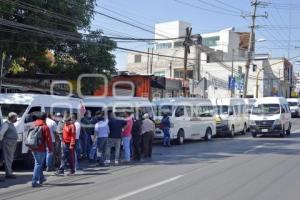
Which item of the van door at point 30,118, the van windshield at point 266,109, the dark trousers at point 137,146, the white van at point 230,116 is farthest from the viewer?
the white van at point 230,116

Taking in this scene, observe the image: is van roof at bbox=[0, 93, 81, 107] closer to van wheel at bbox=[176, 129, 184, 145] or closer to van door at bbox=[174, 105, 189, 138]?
van door at bbox=[174, 105, 189, 138]

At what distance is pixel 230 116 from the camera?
31.1 m

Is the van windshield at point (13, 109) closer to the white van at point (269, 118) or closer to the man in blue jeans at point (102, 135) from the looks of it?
the man in blue jeans at point (102, 135)

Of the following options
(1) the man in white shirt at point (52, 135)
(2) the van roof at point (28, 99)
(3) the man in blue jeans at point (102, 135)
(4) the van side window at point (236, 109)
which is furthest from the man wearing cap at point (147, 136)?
(4) the van side window at point (236, 109)

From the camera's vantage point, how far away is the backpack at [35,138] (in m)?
11.7

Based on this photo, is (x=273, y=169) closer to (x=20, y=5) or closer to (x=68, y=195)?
(x=68, y=195)

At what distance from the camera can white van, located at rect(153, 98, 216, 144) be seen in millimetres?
24312

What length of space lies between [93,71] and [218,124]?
9169 mm

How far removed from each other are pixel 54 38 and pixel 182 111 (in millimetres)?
7125

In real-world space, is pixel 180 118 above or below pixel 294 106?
below

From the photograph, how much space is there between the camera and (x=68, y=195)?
10516 millimetres

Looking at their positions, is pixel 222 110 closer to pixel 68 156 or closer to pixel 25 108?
pixel 25 108

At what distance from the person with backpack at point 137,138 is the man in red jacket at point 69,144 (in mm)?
3886

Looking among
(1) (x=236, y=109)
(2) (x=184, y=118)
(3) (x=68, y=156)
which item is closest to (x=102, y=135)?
(3) (x=68, y=156)
